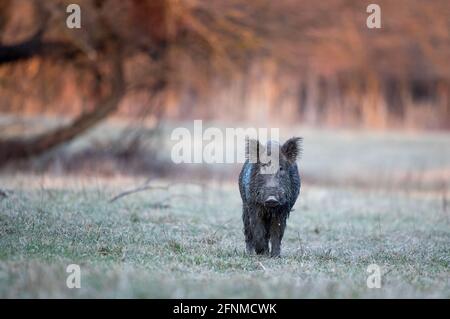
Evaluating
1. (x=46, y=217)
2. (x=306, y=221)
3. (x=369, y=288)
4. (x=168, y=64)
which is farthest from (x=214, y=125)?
(x=369, y=288)

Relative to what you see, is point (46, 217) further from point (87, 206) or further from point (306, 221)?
point (306, 221)

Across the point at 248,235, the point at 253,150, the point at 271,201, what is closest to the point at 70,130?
the point at 248,235

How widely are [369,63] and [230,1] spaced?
372 inches

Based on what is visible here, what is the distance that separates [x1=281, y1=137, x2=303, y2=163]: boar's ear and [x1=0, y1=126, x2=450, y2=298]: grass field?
1.14 metres

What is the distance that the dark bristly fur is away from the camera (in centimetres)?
855

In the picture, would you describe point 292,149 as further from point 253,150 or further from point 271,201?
point 271,201

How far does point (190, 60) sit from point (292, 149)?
1283 centimetres

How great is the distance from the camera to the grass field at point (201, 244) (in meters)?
6.96

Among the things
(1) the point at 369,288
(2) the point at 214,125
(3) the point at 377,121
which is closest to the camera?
(1) the point at 369,288

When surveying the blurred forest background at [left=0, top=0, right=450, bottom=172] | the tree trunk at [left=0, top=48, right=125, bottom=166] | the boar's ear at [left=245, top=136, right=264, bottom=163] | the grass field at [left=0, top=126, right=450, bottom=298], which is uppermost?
the blurred forest background at [left=0, top=0, right=450, bottom=172]

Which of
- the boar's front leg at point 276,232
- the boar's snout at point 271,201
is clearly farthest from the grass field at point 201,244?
the boar's snout at point 271,201

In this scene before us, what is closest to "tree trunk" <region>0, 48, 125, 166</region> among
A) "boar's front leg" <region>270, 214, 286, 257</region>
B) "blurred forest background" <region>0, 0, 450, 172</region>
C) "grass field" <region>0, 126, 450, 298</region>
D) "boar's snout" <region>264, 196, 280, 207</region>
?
"blurred forest background" <region>0, 0, 450, 172</region>

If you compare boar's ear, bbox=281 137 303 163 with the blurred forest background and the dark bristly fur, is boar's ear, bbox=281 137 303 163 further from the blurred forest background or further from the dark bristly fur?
the blurred forest background
